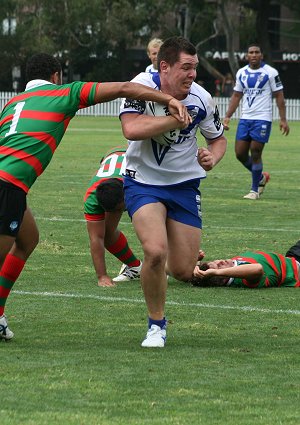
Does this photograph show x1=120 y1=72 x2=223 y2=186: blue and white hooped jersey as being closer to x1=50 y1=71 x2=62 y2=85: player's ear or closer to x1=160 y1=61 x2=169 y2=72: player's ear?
x1=160 y1=61 x2=169 y2=72: player's ear

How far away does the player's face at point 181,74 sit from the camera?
8031 mm

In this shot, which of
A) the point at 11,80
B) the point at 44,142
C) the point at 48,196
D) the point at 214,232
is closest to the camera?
the point at 44,142

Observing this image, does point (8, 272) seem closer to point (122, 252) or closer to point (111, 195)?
point (111, 195)

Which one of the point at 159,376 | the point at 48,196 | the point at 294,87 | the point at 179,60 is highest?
the point at 179,60

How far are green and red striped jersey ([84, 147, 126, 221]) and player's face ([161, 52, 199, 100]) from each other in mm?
2345

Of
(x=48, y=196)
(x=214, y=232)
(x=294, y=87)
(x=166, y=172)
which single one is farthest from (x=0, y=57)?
(x=166, y=172)

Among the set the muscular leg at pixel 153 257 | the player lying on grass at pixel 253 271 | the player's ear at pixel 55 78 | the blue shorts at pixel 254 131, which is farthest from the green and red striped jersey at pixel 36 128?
the blue shorts at pixel 254 131

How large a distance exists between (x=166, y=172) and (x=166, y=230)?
0.40 metres

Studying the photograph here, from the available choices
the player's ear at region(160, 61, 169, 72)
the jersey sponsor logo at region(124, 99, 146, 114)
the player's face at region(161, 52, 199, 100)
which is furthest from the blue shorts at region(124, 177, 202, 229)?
the player's ear at region(160, 61, 169, 72)

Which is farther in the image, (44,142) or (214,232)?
(214,232)

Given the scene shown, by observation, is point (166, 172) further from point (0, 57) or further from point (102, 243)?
point (0, 57)

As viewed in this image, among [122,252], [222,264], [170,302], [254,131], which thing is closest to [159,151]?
[170,302]

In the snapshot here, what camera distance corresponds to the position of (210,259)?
12.3 m

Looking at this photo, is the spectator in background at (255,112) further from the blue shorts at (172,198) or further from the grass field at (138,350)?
the blue shorts at (172,198)
